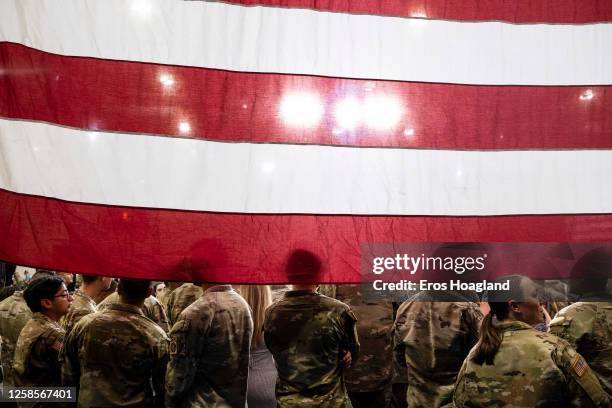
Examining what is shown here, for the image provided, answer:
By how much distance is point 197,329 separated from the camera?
12.5ft

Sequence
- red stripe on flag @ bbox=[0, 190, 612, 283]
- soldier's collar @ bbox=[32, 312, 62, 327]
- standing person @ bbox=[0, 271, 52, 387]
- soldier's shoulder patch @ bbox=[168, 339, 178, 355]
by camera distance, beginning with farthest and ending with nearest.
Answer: standing person @ bbox=[0, 271, 52, 387] → soldier's collar @ bbox=[32, 312, 62, 327] → soldier's shoulder patch @ bbox=[168, 339, 178, 355] → red stripe on flag @ bbox=[0, 190, 612, 283]

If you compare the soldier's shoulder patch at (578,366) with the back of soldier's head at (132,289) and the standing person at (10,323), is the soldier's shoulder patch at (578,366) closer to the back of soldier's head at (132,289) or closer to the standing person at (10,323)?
the back of soldier's head at (132,289)

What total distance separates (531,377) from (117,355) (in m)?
2.48

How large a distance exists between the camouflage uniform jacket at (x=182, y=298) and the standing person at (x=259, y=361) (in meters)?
0.95

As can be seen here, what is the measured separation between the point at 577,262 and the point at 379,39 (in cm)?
149

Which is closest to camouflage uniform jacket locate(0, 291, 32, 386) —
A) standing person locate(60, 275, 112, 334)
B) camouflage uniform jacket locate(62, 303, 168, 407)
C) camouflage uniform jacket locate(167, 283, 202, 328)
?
standing person locate(60, 275, 112, 334)

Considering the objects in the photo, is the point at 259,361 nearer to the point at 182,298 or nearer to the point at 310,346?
the point at 182,298

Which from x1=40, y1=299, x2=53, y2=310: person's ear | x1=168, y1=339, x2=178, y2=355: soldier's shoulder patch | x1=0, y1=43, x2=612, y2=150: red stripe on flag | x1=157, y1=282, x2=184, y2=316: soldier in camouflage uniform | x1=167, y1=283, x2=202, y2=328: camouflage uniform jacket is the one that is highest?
x1=0, y1=43, x2=612, y2=150: red stripe on flag

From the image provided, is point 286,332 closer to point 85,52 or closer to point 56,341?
point 56,341

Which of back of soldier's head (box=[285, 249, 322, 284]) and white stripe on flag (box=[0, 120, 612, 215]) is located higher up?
white stripe on flag (box=[0, 120, 612, 215])

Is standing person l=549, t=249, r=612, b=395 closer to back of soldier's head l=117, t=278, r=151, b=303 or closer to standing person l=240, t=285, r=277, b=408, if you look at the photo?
standing person l=240, t=285, r=277, b=408

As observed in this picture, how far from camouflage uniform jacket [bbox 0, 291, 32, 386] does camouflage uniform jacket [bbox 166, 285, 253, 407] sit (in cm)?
248

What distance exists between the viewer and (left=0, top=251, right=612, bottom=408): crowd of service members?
2.94 metres

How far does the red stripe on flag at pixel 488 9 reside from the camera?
277cm
